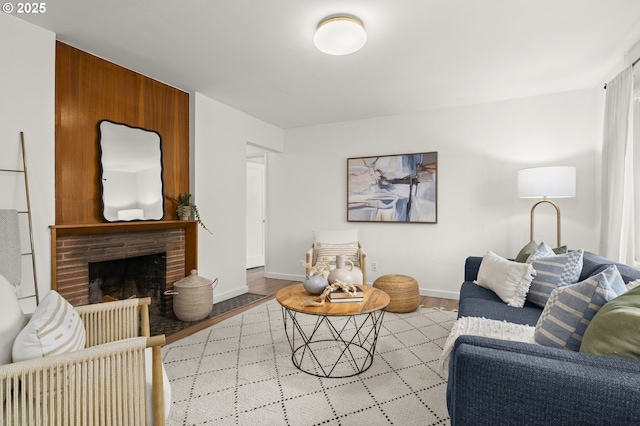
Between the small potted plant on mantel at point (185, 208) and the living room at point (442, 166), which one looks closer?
the small potted plant on mantel at point (185, 208)

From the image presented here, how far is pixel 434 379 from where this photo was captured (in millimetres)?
2160

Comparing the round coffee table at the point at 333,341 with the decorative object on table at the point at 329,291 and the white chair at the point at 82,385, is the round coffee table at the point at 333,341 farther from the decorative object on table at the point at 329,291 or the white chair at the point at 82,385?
the white chair at the point at 82,385

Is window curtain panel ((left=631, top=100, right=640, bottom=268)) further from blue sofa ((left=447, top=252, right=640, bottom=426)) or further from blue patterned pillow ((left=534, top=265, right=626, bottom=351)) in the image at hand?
blue sofa ((left=447, top=252, right=640, bottom=426))

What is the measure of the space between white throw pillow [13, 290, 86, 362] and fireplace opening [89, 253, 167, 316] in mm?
1745

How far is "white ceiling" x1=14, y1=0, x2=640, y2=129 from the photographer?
2160 mm

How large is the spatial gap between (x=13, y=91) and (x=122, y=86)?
2.98ft

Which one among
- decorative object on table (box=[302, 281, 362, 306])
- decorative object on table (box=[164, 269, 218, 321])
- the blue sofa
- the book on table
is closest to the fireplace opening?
decorative object on table (box=[164, 269, 218, 321])

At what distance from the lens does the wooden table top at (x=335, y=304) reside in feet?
6.88

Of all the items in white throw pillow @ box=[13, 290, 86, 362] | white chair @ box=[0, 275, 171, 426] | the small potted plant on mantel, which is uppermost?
the small potted plant on mantel

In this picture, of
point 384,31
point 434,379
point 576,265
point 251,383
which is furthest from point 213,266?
point 576,265

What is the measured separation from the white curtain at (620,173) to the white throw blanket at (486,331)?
1701 mm

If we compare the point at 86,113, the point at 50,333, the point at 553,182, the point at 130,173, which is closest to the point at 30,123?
the point at 86,113

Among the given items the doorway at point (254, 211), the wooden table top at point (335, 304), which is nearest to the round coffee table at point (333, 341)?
the wooden table top at point (335, 304)

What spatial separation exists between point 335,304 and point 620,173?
2750mm
